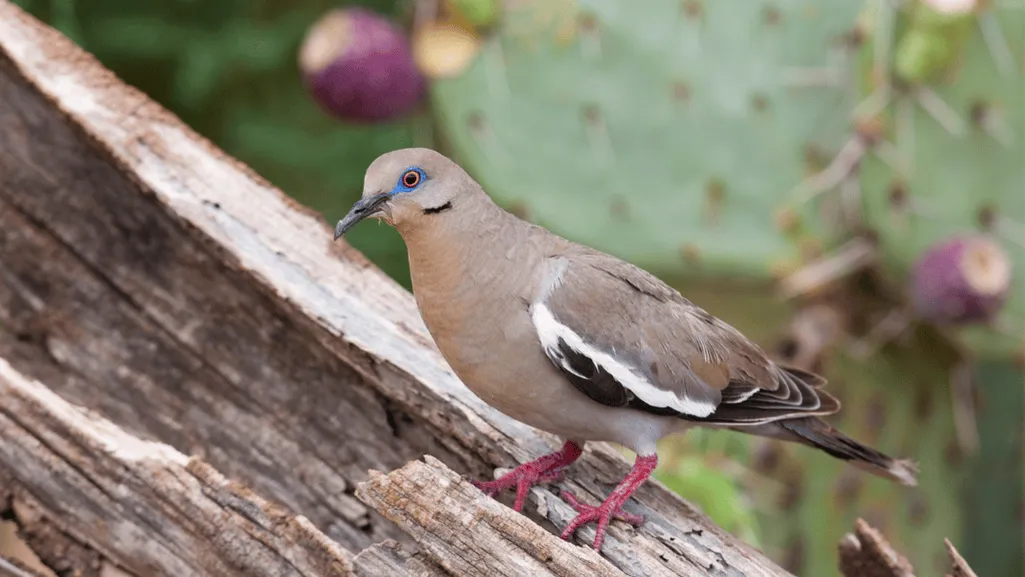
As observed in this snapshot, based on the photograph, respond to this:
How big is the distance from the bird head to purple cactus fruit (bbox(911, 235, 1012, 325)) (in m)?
1.34

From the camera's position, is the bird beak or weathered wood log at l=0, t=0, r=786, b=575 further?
weathered wood log at l=0, t=0, r=786, b=575

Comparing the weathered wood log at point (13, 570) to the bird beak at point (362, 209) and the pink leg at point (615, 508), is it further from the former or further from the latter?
the pink leg at point (615, 508)

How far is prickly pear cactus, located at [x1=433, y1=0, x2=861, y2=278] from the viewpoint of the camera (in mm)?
2875

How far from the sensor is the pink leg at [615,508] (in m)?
1.87

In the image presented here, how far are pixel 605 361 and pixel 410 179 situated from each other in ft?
1.43

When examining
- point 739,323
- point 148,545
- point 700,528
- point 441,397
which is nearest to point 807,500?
point 739,323

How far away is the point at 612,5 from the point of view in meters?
2.92

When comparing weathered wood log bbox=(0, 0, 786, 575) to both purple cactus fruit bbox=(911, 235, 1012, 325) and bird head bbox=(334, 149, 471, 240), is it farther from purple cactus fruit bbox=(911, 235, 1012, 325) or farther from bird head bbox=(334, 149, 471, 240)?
purple cactus fruit bbox=(911, 235, 1012, 325)

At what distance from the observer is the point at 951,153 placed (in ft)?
9.00

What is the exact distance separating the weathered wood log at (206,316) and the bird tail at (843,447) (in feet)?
0.86

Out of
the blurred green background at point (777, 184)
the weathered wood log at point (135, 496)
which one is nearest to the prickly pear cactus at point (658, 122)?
the blurred green background at point (777, 184)

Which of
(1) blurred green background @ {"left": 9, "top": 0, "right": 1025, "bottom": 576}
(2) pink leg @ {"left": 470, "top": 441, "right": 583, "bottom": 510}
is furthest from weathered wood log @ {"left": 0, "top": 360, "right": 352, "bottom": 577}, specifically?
(1) blurred green background @ {"left": 9, "top": 0, "right": 1025, "bottom": 576}

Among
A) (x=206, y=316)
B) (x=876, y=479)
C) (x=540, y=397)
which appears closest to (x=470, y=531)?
(x=540, y=397)

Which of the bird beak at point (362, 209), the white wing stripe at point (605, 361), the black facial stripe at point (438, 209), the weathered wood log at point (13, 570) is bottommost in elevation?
the weathered wood log at point (13, 570)
